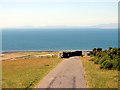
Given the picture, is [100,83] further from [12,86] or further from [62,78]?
[12,86]

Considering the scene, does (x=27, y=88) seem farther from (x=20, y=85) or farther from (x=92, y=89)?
(x=92, y=89)

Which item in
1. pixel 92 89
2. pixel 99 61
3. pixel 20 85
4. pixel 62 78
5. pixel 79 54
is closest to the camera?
pixel 92 89

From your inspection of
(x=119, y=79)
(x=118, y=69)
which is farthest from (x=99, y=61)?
(x=119, y=79)

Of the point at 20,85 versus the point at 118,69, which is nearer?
the point at 20,85

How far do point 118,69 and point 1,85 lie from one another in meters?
14.5

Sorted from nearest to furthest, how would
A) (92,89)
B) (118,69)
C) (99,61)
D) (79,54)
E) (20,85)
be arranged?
1. (92,89)
2. (20,85)
3. (118,69)
4. (99,61)
5. (79,54)

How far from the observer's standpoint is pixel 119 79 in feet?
57.7

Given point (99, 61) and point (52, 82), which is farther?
point (99, 61)

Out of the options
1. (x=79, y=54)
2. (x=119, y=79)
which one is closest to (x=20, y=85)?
(x=119, y=79)

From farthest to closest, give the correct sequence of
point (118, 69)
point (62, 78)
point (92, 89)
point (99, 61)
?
point (99, 61), point (118, 69), point (62, 78), point (92, 89)

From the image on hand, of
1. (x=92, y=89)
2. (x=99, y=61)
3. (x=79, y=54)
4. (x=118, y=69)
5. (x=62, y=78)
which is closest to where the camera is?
(x=92, y=89)

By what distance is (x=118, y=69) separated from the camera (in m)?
22.1

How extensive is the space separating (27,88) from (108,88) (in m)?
7.10

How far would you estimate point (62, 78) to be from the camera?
17.5 meters
